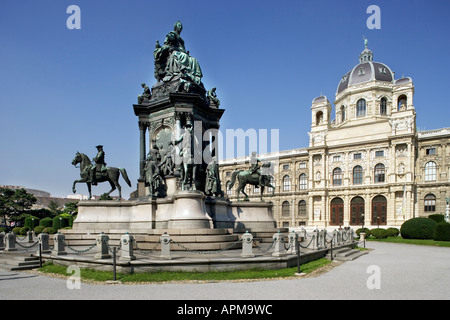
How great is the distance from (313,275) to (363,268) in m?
3.68

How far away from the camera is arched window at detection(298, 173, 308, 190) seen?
79.1 metres

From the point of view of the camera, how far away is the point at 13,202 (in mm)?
68375

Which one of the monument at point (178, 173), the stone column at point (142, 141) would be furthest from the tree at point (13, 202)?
the monument at point (178, 173)

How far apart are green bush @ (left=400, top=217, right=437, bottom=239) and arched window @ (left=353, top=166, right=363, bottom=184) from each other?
104 feet

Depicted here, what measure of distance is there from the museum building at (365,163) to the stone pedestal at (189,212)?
176 ft

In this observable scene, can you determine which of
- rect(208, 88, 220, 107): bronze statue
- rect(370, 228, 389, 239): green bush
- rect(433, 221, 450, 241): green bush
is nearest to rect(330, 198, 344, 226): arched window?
rect(370, 228, 389, 239): green bush

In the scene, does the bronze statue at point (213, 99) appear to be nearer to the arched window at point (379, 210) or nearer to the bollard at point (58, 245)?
the bollard at point (58, 245)

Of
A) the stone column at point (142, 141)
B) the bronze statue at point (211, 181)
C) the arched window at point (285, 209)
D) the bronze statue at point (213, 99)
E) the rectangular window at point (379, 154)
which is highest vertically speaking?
the bronze statue at point (213, 99)

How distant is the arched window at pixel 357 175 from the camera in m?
69.6

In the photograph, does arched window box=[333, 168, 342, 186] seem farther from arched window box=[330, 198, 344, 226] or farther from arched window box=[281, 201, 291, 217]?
arched window box=[281, 201, 291, 217]

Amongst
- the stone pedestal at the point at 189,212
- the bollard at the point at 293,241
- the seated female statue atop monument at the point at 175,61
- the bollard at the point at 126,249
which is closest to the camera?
the bollard at the point at 126,249

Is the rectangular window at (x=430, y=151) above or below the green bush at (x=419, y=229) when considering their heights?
above

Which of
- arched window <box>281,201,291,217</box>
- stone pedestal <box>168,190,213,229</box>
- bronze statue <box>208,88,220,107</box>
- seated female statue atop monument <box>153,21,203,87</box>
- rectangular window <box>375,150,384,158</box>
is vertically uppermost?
seated female statue atop monument <box>153,21,203,87</box>
